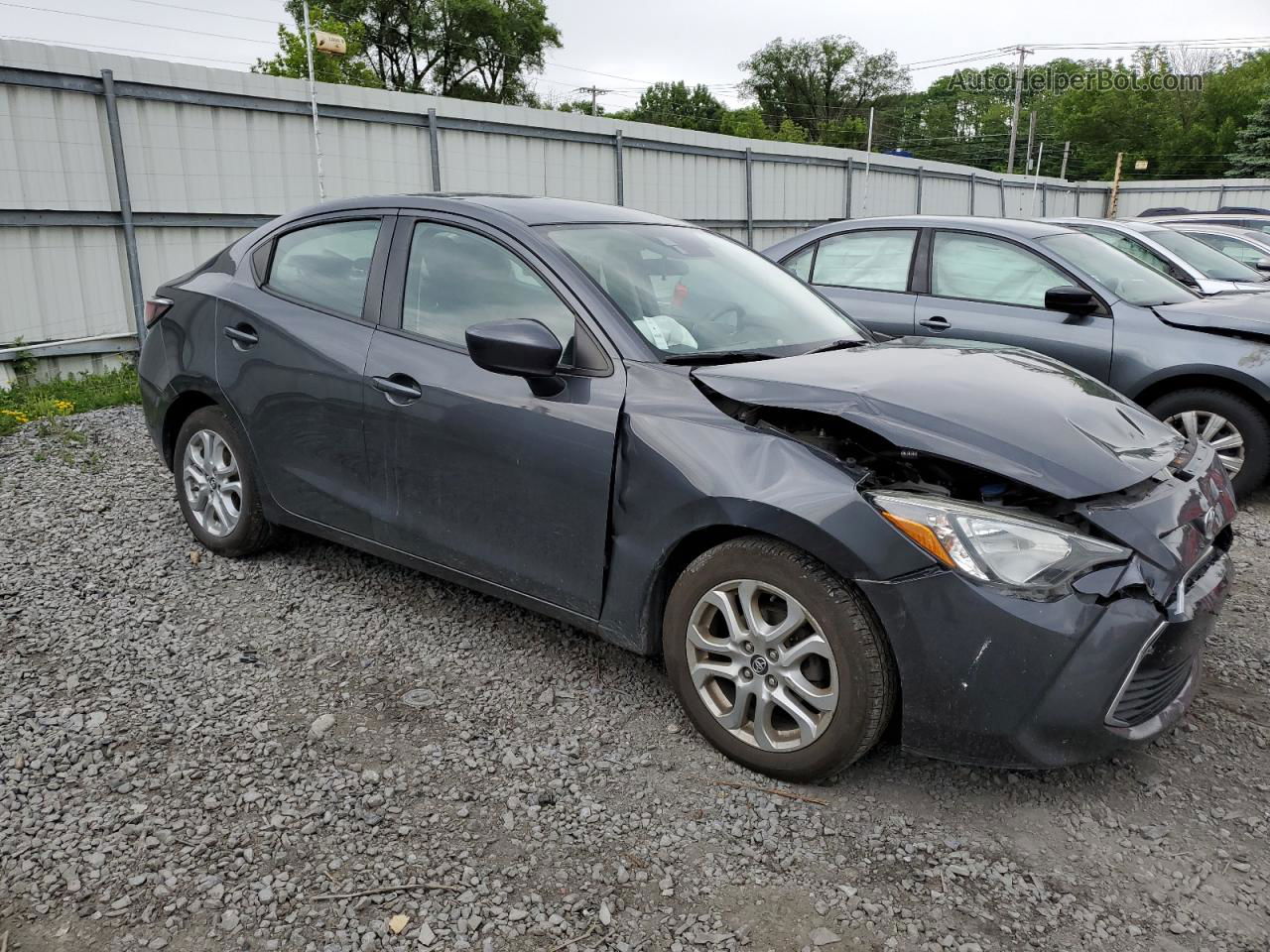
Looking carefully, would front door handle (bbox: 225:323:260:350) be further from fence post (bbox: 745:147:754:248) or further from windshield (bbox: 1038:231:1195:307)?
fence post (bbox: 745:147:754:248)

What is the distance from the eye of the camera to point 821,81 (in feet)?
284

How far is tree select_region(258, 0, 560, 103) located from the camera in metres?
52.9

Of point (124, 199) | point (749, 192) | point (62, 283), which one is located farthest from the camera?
point (749, 192)

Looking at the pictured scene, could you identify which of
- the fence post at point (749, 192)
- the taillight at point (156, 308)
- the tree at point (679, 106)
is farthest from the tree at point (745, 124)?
the taillight at point (156, 308)

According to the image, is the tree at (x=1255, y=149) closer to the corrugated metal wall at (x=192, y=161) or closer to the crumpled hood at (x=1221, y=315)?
the corrugated metal wall at (x=192, y=161)

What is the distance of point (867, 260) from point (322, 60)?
37.7 meters

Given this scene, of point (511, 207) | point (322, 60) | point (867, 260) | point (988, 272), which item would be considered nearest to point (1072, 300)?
point (988, 272)

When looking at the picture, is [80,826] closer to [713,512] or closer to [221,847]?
[221,847]

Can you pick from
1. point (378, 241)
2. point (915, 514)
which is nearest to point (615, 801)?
point (915, 514)

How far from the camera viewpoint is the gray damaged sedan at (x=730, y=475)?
2.46 m

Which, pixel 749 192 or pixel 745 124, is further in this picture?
pixel 745 124

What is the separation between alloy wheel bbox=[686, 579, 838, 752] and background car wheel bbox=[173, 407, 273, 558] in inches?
89.8

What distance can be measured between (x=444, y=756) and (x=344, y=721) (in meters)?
0.41

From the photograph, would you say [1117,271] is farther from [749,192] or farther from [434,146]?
[749,192]
